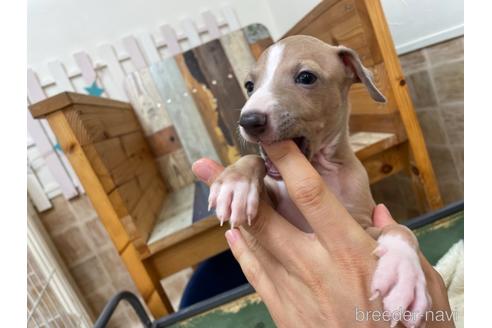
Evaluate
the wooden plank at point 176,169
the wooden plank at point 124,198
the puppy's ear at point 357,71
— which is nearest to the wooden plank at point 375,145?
the puppy's ear at point 357,71

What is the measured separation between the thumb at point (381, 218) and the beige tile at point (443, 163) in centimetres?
122

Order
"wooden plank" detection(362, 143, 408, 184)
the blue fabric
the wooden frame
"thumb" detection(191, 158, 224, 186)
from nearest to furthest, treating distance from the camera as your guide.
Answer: "thumb" detection(191, 158, 224, 186), the wooden frame, "wooden plank" detection(362, 143, 408, 184), the blue fabric

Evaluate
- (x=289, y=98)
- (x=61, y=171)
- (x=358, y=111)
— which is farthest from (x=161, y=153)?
(x=289, y=98)

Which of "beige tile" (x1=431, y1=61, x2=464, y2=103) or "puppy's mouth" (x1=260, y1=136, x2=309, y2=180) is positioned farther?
"beige tile" (x1=431, y1=61, x2=464, y2=103)

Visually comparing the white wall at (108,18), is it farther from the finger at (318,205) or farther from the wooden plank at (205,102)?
the finger at (318,205)

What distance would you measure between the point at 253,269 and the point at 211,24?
2.54 metres

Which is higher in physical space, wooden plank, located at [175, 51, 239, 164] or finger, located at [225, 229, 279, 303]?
wooden plank, located at [175, 51, 239, 164]

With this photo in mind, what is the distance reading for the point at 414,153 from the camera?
185cm

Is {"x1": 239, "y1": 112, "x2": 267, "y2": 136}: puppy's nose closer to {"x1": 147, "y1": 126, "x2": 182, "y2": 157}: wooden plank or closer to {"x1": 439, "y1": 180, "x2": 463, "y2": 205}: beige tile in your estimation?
{"x1": 439, "y1": 180, "x2": 463, "y2": 205}: beige tile

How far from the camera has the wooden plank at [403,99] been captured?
5.29 feet

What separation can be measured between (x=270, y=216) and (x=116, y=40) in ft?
8.48

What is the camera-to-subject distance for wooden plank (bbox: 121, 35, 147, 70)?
→ 2.96 metres

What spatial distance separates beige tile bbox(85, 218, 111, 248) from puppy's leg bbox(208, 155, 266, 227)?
2.31 m

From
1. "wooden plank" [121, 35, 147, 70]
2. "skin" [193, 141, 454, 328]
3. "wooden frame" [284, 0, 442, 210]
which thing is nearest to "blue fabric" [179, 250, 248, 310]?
"wooden frame" [284, 0, 442, 210]
